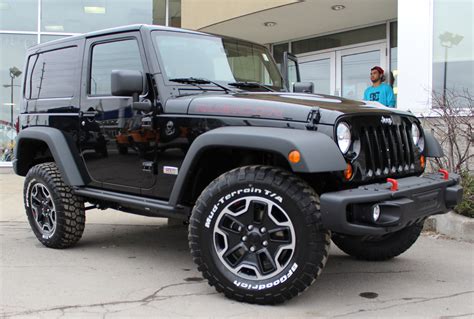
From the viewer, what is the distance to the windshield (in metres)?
4.17

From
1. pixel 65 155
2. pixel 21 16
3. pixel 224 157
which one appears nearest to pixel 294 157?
pixel 224 157

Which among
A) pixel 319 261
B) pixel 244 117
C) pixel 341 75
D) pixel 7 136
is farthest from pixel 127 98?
pixel 7 136

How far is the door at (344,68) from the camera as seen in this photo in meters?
10.0

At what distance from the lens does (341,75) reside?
10656 mm

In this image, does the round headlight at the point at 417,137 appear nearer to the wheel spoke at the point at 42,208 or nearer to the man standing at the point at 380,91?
the man standing at the point at 380,91

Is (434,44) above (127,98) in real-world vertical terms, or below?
above

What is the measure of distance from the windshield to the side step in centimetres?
105

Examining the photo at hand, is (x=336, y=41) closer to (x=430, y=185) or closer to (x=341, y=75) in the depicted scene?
(x=341, y=75)

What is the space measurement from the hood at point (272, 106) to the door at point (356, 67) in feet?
21.3

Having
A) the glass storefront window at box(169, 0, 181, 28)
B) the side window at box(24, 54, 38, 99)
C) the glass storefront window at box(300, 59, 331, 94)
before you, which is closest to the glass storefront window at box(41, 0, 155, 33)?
the glass storefront window at box(169, 0, 181, 28)

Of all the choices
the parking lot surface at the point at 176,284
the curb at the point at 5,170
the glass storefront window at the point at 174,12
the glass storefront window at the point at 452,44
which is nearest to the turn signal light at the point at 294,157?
the parking lot surface at the point at 176,284

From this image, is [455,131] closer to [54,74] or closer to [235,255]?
[235,255]

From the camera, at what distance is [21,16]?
12.1 metres

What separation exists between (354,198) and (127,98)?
2.20 m
